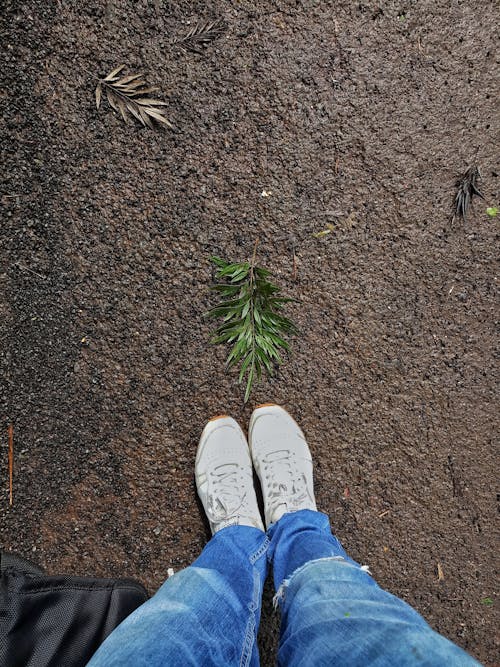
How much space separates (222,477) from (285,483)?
10.0 inches

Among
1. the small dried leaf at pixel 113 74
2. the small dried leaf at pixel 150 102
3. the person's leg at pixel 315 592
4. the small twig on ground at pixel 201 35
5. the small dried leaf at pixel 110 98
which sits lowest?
the person's leg at pixel 315 592

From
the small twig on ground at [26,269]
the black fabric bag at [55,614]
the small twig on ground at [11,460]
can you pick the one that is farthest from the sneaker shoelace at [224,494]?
the small twig on ground at [26,269]

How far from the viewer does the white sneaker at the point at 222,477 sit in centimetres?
170

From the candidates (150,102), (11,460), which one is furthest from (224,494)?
(150,102)

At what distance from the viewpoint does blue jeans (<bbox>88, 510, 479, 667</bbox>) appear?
3.60ft

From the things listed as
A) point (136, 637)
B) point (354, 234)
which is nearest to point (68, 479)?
point (136, 637)

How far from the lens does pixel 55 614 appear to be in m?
1.32

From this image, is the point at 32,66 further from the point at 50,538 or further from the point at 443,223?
the point at 50,538

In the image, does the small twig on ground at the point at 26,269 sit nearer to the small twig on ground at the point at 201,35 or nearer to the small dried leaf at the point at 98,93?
the small dried leaf at the point at 98,93

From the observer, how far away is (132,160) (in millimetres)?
1649

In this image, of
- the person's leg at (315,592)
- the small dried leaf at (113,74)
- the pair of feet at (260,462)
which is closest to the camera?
the person's leg at (315,592)

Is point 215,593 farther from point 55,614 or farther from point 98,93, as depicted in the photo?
point 98,93

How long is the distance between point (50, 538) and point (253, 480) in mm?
832

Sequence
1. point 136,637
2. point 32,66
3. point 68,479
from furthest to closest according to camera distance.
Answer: point 68,479 → point 32,66 → point 136,637
